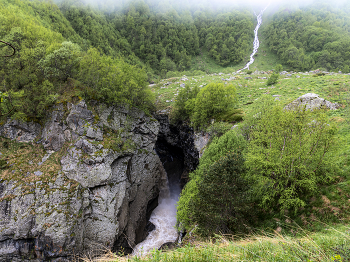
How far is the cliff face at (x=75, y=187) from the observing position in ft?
69.6

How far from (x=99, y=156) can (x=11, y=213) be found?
488 inches

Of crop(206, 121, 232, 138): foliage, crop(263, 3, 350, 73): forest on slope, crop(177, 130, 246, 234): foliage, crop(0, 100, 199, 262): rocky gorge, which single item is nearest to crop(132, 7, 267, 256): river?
crop(0, 100, 199, 262): rocky gorge

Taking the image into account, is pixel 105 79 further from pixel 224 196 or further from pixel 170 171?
pixel 170 171

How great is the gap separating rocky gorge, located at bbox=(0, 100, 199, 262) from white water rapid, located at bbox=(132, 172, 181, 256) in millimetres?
1773

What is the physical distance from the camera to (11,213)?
837 inches

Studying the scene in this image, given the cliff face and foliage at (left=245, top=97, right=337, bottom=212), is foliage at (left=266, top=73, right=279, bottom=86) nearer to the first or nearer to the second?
foliage at (left=245, top=97, right=337, bottom=212)

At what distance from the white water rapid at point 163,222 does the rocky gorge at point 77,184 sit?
1773 mm

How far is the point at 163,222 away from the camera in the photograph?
34.6m

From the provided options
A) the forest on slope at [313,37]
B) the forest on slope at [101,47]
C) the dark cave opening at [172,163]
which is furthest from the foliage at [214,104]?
the forest on slope at [313,37]

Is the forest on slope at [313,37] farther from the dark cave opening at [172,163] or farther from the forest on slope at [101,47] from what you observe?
the dark cave opening at [172,163]

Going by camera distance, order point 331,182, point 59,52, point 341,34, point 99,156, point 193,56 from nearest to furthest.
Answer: point 331,182
point 99,156
point 59,52
point 341,34
point 193,56

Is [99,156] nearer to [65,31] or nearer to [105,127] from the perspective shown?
[105,127]

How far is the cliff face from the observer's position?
21.2 m

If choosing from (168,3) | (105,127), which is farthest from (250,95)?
(168,3)
